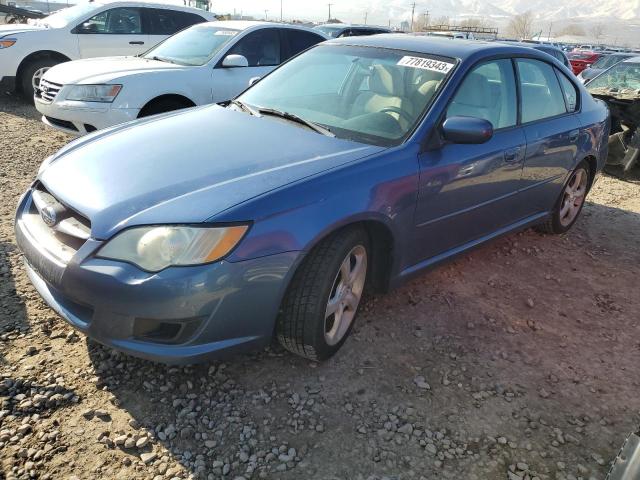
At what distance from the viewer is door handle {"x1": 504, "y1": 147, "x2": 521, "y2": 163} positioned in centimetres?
346

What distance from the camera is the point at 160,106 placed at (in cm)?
580

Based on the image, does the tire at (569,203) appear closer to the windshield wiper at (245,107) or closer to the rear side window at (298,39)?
the windshield wiper at (245,107)

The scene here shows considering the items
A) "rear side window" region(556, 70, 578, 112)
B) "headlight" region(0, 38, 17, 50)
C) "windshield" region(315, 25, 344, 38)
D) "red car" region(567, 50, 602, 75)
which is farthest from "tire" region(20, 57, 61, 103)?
"red car" region(567, 50, 602, 75)

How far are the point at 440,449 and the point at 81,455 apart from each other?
57.6 inches

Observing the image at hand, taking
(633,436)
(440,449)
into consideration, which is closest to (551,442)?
(633,436)

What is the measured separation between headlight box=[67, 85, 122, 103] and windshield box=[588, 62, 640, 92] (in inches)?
259

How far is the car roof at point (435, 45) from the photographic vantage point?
3346 mm

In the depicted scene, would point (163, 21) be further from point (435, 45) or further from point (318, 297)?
point (318, 297)

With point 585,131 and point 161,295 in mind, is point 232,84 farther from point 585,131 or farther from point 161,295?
point 161,295

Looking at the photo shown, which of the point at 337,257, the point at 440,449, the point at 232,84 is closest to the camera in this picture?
the point at 440,449

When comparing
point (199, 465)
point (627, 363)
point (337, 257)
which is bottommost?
point (627, 363)

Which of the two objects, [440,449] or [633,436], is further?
[440,449]

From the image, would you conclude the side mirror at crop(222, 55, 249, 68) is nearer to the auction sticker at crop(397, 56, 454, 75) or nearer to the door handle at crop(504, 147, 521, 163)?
the auction sticker at crop(397, 56, 454, 75)

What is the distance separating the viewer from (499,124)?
3512 mm
